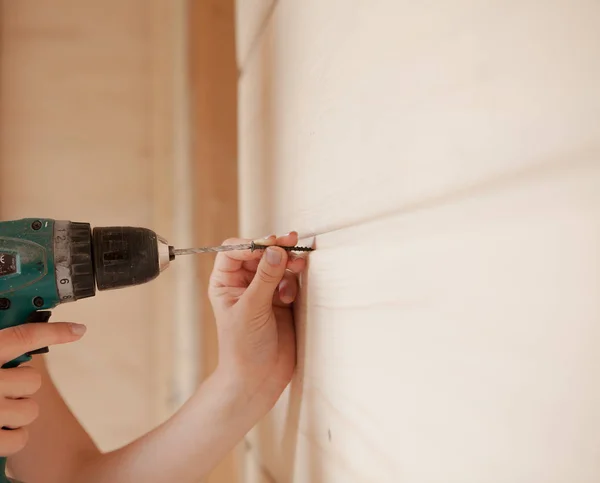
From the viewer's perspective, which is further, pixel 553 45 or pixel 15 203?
pixel 15 203

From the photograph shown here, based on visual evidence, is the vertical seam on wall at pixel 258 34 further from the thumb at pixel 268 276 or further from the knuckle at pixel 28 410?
the knuckle at pixel 28 410

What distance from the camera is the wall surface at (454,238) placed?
18cm

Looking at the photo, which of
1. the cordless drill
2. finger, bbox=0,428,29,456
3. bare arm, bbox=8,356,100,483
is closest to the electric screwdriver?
the cordless drill

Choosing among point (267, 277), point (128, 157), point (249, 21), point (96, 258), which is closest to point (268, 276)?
point (267, 277)

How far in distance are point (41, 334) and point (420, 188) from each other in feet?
1.35

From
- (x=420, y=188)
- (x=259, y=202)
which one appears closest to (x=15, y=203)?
(x=259, y=202)

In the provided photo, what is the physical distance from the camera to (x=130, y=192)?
1191 mm

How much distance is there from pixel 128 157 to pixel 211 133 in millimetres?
216

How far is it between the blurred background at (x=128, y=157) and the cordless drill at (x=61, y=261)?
568 millimetres

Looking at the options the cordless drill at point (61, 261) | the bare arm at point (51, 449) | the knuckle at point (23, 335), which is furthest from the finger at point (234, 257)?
the bare arm at point (51, 449)

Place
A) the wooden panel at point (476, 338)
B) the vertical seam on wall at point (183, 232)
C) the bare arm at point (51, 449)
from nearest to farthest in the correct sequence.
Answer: the wooden panel at point (476, 338), the bare arm at point (51, 449), the vertical seam on wall at point (183, 232)

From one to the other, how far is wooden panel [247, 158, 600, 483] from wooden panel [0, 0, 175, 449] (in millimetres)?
842

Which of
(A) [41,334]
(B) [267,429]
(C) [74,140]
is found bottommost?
(B) [267,429]

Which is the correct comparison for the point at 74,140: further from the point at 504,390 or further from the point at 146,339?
the point at 504,390
